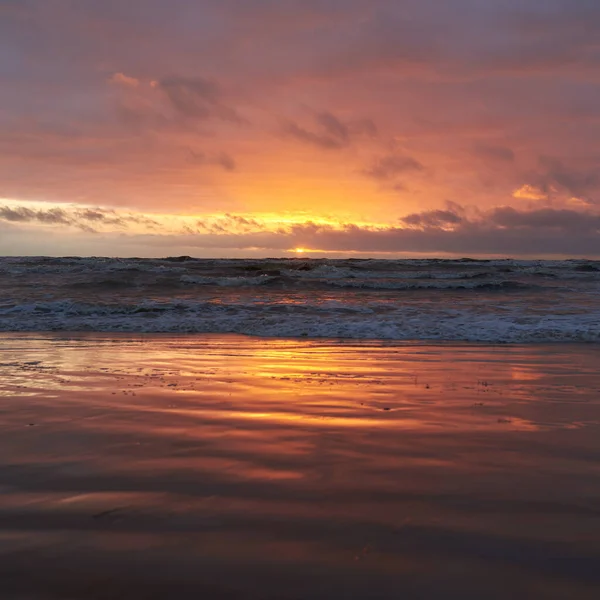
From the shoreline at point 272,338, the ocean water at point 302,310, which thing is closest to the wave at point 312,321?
the ocean water at point 302,310

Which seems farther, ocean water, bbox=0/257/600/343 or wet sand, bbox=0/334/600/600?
ocean water, bbox=0/257/600/343

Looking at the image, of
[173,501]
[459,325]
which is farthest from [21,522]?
[459,325]

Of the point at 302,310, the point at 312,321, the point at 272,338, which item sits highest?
the point at 302,310

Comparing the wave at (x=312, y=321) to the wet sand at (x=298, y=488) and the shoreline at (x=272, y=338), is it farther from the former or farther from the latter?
the wet sand at (x=298, y=488)

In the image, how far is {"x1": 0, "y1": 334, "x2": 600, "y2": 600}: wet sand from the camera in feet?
7.72

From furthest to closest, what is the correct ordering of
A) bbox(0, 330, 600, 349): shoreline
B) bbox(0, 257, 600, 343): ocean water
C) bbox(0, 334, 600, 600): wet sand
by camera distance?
bbox(0, 257, 600, 343): ocean water
bbox(0, 330, 600, 349): shoreline
bbox(0, 334, 600, 600): wet sand

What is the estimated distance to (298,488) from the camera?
10.8 ft

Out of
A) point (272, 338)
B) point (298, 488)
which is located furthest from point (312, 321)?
point (298, 488)

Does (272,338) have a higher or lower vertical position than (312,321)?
lower

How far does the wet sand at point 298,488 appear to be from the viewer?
2.35 meters

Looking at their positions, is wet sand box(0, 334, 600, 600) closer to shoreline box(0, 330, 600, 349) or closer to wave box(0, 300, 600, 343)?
shoreline box(0, 330, 600, 349)

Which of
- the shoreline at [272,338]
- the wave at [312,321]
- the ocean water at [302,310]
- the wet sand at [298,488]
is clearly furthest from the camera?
the ocean water at [302,310]

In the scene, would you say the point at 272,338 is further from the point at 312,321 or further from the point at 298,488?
the point at 298,488

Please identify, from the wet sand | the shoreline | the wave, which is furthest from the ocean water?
the wet sand
